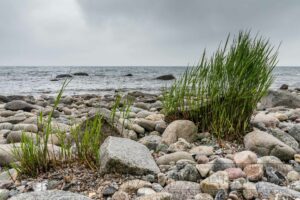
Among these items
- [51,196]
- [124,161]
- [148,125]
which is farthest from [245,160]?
[148,125]

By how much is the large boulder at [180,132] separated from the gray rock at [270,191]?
158cm

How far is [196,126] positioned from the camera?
13.8 feet

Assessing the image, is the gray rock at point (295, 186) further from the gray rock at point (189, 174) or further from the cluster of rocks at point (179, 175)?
the gray rock at point (189, 174)

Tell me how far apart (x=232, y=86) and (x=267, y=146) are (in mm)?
915

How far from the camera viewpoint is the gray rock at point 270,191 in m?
2.37

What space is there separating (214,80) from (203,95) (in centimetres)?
28

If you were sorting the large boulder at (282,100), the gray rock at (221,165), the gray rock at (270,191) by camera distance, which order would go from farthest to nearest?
the large boulder at (282,100), the gray rock at (221,165), the gray rock at (270,191)

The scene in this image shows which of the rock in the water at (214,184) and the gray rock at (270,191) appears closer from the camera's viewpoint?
the gray rock at (270,191)

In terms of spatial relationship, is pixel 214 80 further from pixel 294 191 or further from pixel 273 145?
pixel 294 191

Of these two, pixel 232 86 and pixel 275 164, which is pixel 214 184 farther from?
pixel 232 86

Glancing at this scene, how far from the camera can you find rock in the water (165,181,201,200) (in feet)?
8.10

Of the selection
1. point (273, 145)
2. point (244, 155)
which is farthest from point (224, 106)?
point (244, 155)

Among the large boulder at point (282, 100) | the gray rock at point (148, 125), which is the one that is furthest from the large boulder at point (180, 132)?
the large boulder at point (282, 100)

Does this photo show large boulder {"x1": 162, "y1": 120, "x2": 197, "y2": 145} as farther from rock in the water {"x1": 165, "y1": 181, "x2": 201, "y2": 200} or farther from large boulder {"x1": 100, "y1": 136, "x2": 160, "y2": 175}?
rock in the water {"x1": 165, "y1": 181, "x2": 201, "y2": 200}
